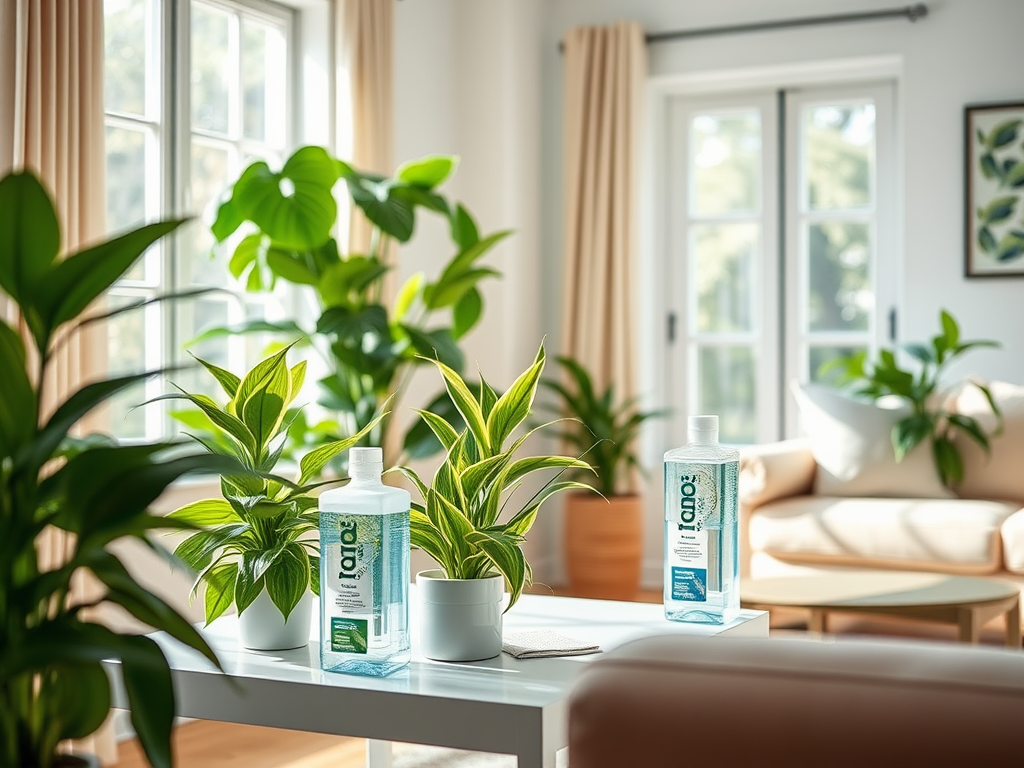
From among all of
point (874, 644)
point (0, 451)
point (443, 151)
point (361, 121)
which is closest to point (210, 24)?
point (361, 121)

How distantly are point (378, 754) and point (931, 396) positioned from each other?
3.46 metres

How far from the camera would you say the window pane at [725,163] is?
5.54m

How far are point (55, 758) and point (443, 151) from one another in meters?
4.53

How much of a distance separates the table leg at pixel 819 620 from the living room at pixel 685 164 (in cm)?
204

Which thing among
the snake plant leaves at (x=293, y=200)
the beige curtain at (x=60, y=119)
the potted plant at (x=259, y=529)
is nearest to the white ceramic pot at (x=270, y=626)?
the potted plant at (x=259, y=529)

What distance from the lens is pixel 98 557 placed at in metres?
0.87

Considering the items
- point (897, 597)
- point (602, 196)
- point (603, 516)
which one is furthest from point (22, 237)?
point (602, 196)

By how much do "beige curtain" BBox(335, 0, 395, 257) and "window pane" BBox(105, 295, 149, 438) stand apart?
0.79 m

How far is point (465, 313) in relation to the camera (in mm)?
4035

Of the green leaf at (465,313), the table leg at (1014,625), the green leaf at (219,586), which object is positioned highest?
the green leaf at (465,313)

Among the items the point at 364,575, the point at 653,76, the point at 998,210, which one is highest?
the point at 653,76

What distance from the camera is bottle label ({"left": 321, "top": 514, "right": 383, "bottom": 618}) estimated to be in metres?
1.28

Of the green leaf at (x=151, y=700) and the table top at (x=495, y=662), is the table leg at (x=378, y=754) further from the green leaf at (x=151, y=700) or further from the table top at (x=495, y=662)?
the green leaf at (x=151, y=700)

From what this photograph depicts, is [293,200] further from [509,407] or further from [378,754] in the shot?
[509,407]
